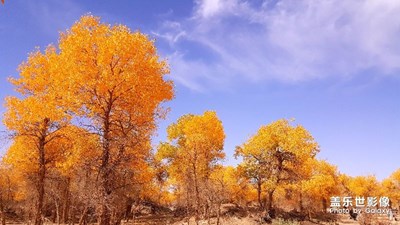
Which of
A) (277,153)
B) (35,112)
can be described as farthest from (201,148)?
(35,112)

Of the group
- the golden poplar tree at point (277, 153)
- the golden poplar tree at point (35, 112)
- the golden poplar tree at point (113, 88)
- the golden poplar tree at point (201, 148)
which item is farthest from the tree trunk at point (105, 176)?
the golden poplar tree at point (277, 153)

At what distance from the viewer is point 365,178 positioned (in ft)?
276

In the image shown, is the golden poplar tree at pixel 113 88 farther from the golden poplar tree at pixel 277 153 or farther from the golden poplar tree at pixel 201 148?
the golden poplar tree at pixel 277 153

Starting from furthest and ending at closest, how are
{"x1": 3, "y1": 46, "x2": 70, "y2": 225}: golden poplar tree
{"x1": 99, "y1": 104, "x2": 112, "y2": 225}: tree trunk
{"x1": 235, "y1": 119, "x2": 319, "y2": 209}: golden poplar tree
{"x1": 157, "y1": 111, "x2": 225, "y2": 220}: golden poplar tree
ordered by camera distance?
{"x1": 235, "y1": 119, "x2": 319, "y2": 209}: golden poplar tree, {"x1": 157, "y1": 111, "x2": 225, "y2": 220}: golden poplar tree, {"x1": 3, "y1": 46, "x2": 70, "y2": 225}: golden poplar tree, {"x1": 99, "y1": 104, "x2": 112, "y2": 225}: tree trunk

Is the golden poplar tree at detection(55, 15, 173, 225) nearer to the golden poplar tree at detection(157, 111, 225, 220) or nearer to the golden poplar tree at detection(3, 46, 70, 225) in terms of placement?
the golden poplar tree at detection(3, 46, 70, 225)

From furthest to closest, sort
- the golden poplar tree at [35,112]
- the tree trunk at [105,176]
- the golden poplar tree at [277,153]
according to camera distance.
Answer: the golden poplar tree at [277,153]
the golden poplar tree at [35,112]
the tree trunk at [105,176]

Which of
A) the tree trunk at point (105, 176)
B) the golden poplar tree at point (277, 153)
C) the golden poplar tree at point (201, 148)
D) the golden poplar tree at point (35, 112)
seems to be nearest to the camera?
the tree trunk at point (105, 176)

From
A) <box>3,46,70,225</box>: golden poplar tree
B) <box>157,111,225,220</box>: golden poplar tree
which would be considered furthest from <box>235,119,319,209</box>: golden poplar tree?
<box>3,46,70,225</box>: golden poplar tree

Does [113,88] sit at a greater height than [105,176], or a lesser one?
greater

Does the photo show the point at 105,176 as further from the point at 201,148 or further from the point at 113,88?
the point at 201,148

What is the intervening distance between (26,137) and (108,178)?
877 cm

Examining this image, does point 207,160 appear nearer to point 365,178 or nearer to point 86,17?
point 86,17

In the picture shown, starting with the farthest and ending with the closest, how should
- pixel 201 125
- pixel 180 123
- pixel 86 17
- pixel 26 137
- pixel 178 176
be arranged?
pixel 180 123, pixel 178 176, pixel 201 125, pixel 26 137, pixel 86 17

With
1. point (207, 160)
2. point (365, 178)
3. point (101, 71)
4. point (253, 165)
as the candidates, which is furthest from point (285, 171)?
point (365, 178)
